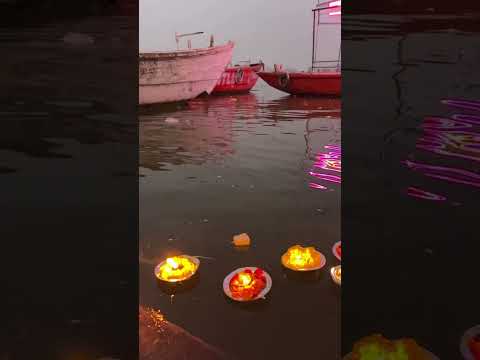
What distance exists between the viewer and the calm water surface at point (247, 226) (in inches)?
93.9

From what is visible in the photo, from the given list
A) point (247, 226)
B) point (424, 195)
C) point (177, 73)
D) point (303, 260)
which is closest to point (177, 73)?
point (177, 73)

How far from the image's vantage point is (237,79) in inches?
1011

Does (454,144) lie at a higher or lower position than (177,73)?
lower

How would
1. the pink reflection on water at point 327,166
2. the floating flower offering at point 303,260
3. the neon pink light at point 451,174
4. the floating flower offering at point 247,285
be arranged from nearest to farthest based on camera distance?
the floating flower offering at point 247,285 < the floating flower offering at point 303,260 < the neon pink light at point 451,174 < the pink reflection on water at point 327,166

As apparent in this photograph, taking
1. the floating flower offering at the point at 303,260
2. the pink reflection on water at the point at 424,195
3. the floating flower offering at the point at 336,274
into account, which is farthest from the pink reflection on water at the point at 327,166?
the floating flower offering at the point at 336,274

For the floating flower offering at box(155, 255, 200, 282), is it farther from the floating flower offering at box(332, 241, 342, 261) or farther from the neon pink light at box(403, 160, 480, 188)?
the neon pink light at box(403, 160, 480, 188)

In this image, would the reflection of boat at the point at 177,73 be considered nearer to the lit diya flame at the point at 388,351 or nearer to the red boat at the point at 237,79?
the red boat at the point at 237,79

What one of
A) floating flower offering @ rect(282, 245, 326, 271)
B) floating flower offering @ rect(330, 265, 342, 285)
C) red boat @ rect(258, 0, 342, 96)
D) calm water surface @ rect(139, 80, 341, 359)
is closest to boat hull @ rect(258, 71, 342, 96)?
red boat @ rect(258, 0, 342, 96)

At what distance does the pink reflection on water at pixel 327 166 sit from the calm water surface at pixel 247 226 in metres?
0.02

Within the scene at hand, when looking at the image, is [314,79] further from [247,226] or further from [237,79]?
[247,226]

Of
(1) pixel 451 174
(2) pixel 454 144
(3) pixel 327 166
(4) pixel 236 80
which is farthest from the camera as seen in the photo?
(4) pixel 236 80

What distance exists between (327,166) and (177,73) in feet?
42.1

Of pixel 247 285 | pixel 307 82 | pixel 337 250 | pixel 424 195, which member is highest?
pixel 307 82
